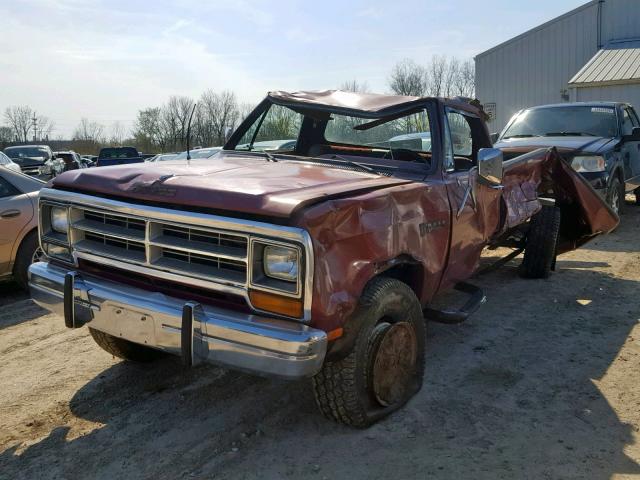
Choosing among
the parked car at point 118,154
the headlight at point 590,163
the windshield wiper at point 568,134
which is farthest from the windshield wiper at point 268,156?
the parked car at point 118,154

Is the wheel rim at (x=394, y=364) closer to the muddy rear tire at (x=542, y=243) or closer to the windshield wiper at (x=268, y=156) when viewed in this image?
the windshield wiper at (x=268, y=156)

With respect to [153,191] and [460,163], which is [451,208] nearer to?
→ [460,163]

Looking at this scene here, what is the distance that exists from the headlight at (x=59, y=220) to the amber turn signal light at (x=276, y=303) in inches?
55.5

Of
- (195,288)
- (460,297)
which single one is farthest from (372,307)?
(460,297)

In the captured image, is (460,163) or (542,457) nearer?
(542,457)

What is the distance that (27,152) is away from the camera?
1931cm

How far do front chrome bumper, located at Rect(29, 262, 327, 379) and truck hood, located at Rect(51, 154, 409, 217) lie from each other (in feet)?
1.58

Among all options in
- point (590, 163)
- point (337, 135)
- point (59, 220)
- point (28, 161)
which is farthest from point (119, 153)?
point (59, 220)

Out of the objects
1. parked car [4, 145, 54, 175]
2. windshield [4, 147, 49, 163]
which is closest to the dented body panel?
parked car [4, 145, 54, 175]

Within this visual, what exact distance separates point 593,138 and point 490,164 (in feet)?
18.3

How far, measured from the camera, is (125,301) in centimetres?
286

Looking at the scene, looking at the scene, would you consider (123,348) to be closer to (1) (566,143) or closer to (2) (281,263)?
(2) (281,263)

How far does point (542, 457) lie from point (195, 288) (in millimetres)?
1877

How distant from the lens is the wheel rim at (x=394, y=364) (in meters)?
3.07
